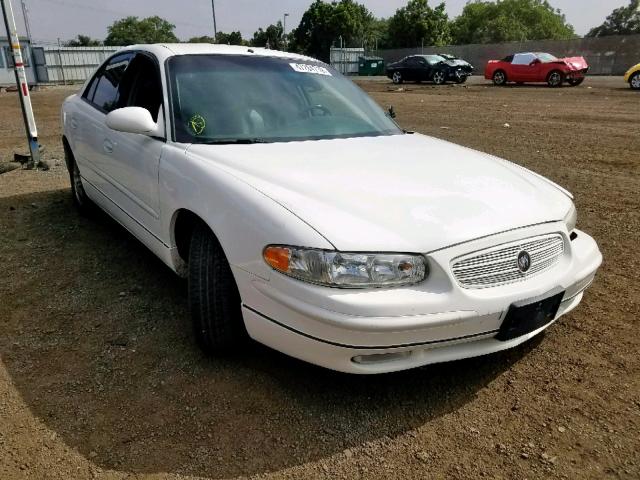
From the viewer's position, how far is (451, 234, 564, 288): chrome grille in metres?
2.02

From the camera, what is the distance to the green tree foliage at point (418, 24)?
2202 inches

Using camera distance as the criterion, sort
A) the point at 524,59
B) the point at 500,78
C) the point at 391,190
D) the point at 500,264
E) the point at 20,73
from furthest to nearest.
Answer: the point at 500,78
the point at 524,59
the point at 20,73
the point at 391,190
the point at 500,264

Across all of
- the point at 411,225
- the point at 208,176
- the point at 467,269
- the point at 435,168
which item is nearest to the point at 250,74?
the point at 208,176

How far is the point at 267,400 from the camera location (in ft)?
7.47

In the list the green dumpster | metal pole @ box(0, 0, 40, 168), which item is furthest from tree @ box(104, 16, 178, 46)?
metal pole @ box(0, 0, 40, 168)

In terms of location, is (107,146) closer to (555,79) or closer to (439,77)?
(555,79)

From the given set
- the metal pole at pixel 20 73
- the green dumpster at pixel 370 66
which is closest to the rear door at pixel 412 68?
the green dumpster at pixel 370 66

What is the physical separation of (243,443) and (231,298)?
0.63m

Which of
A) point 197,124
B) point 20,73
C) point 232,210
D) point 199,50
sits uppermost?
point 199,50

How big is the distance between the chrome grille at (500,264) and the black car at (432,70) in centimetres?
2302

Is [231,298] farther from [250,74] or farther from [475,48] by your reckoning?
[475,48]

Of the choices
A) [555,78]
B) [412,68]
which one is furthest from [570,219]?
[412,68]

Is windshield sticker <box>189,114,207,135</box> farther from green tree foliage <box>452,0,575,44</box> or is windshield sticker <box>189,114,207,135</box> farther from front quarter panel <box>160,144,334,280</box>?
green tree foliage <box>452,0,575,44</box>

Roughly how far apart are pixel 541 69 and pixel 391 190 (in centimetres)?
2111
